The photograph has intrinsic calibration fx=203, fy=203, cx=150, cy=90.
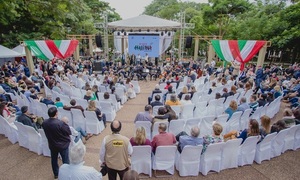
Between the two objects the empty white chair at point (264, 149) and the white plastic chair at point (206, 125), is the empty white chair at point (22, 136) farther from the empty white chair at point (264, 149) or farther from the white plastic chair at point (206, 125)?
the empty white chair at point (264, 149)

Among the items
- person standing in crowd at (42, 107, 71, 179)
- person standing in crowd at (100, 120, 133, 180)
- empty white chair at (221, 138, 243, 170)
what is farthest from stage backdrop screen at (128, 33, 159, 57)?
person standing in crowd at (100, 120, 133, 180)

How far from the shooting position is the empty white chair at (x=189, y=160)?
11.6 ft

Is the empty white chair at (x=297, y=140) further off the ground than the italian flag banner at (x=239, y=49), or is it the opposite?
the italian flag banner at (x=239, y=49)

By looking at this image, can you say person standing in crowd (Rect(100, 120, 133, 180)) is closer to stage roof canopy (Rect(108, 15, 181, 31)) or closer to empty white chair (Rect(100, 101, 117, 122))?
empty white chair (Rect(100, 101, 117, 122))

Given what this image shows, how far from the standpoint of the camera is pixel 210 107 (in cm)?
623

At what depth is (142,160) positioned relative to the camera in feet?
11.8

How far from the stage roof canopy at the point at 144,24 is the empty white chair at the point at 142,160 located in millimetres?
13134

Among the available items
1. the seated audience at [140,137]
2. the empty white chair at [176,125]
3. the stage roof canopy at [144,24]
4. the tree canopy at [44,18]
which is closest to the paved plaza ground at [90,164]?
the seated audience at [140,137]

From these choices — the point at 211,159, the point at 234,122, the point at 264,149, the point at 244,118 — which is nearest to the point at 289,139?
the point at 264,149

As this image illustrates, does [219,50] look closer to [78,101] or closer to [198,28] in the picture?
[78,101]

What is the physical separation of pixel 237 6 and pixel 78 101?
21.4 metres

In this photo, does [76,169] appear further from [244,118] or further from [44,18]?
[44,18]

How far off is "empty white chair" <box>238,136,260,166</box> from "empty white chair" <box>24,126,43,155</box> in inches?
161

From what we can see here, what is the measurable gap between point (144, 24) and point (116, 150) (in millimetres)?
14383
